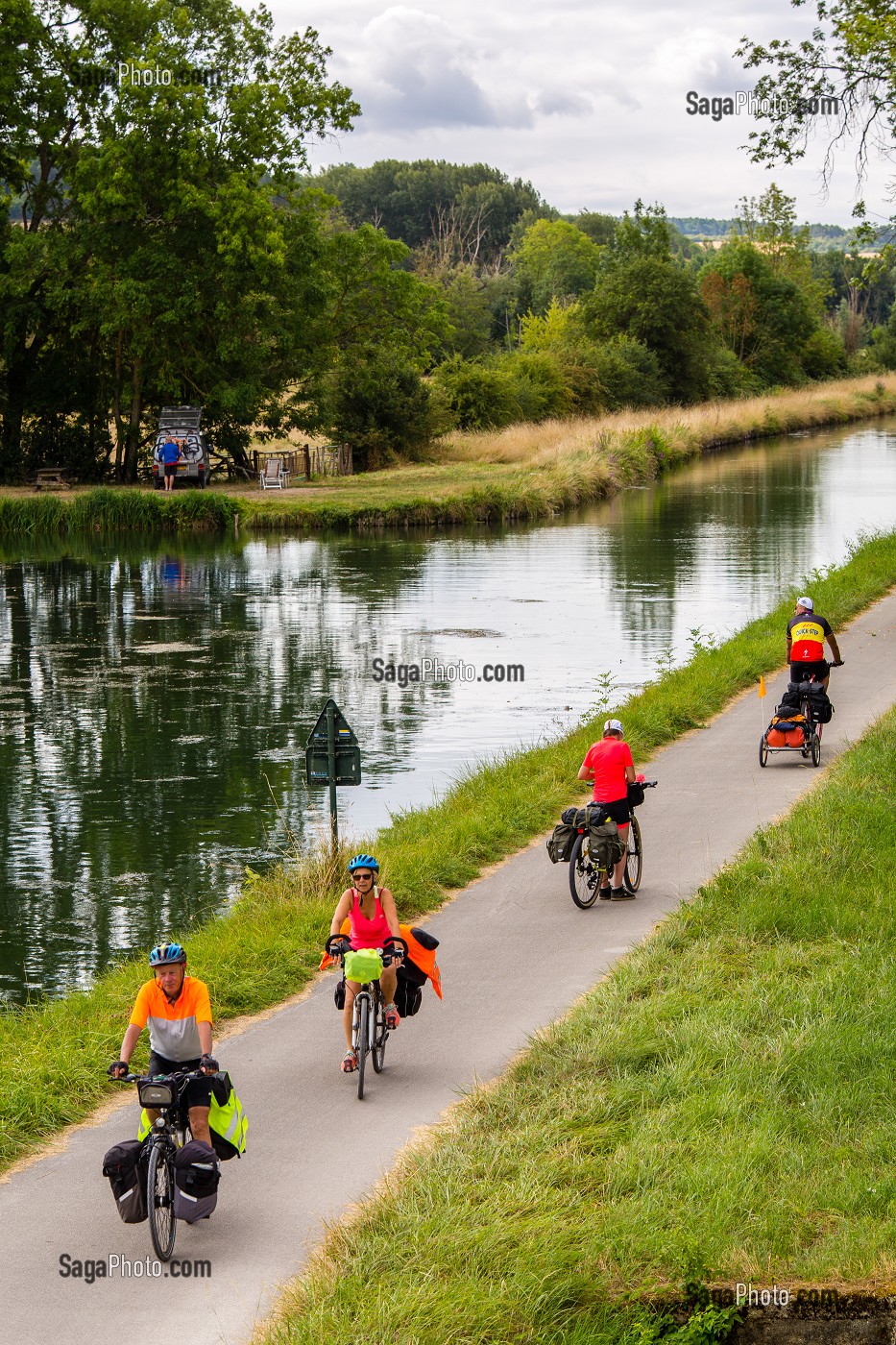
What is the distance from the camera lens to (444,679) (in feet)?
92.5

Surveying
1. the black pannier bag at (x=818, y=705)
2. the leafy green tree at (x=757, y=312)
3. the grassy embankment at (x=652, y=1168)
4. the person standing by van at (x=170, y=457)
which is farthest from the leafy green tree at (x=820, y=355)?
the grassy embankment at (x=652, y=1168)

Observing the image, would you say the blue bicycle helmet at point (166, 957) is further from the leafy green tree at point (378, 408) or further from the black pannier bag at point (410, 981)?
the leafy green tree at point (378, 408)

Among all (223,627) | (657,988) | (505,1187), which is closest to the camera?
(505,1187)

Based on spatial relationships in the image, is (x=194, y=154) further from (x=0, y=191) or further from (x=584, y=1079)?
(x=584, y=1079)

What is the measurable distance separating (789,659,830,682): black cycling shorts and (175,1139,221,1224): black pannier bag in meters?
12.4

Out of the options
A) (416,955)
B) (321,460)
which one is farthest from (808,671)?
(321,460)

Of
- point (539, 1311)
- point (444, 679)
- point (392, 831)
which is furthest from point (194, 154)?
point (539, 1311)

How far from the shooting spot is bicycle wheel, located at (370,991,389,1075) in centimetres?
966

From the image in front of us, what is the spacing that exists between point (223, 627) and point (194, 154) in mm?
23301

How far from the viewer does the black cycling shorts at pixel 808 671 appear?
18750 mm

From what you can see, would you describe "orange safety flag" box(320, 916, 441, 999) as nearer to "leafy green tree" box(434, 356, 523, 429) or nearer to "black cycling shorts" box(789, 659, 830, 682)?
"black cycling shorts" box(789, 659, 830, 682)

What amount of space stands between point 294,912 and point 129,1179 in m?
5.86

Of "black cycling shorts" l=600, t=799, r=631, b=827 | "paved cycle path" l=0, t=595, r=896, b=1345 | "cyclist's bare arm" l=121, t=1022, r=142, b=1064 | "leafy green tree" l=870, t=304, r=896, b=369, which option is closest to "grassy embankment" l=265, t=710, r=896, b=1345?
"paved cycle path" l=0, t=595, r=896, b=1345

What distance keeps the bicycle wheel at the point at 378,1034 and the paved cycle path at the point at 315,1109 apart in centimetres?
13
